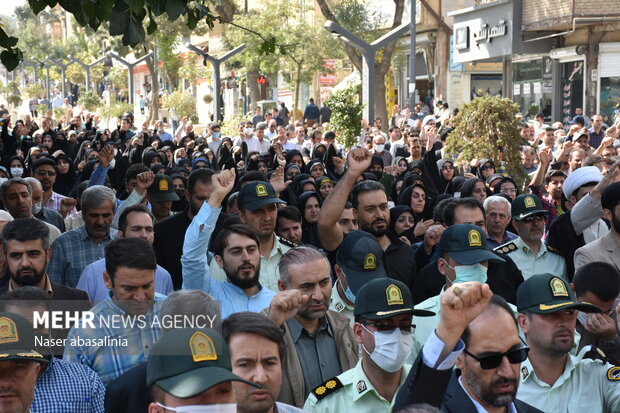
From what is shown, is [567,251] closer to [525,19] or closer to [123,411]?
[123,411]

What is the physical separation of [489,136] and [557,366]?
9422 millimetres

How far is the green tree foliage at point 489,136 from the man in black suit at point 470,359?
9598 mm

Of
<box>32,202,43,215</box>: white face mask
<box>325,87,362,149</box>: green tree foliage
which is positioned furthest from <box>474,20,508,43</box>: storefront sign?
<box>32,202,43,215</box>: white face mask

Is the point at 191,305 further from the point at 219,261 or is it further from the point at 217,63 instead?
the point at 217,63

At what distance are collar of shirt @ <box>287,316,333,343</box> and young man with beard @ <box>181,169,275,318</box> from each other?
570mm

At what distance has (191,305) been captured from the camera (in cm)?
448

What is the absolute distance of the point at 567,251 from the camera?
7.49 meters

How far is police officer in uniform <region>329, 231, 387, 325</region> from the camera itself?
19.3 feet

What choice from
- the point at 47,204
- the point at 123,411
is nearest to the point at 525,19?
the point at 47,204

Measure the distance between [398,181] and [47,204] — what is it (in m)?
4.37

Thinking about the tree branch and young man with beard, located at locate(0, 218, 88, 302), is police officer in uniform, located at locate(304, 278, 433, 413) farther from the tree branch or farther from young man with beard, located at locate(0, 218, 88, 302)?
the tree branch

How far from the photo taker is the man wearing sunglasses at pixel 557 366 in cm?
455

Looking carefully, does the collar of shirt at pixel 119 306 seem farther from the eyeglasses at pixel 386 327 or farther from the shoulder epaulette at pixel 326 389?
the eyeglasses at pixel 386 327

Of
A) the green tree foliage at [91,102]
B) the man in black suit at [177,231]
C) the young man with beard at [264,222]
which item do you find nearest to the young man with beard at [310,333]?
the young man with beard at [264,222]
